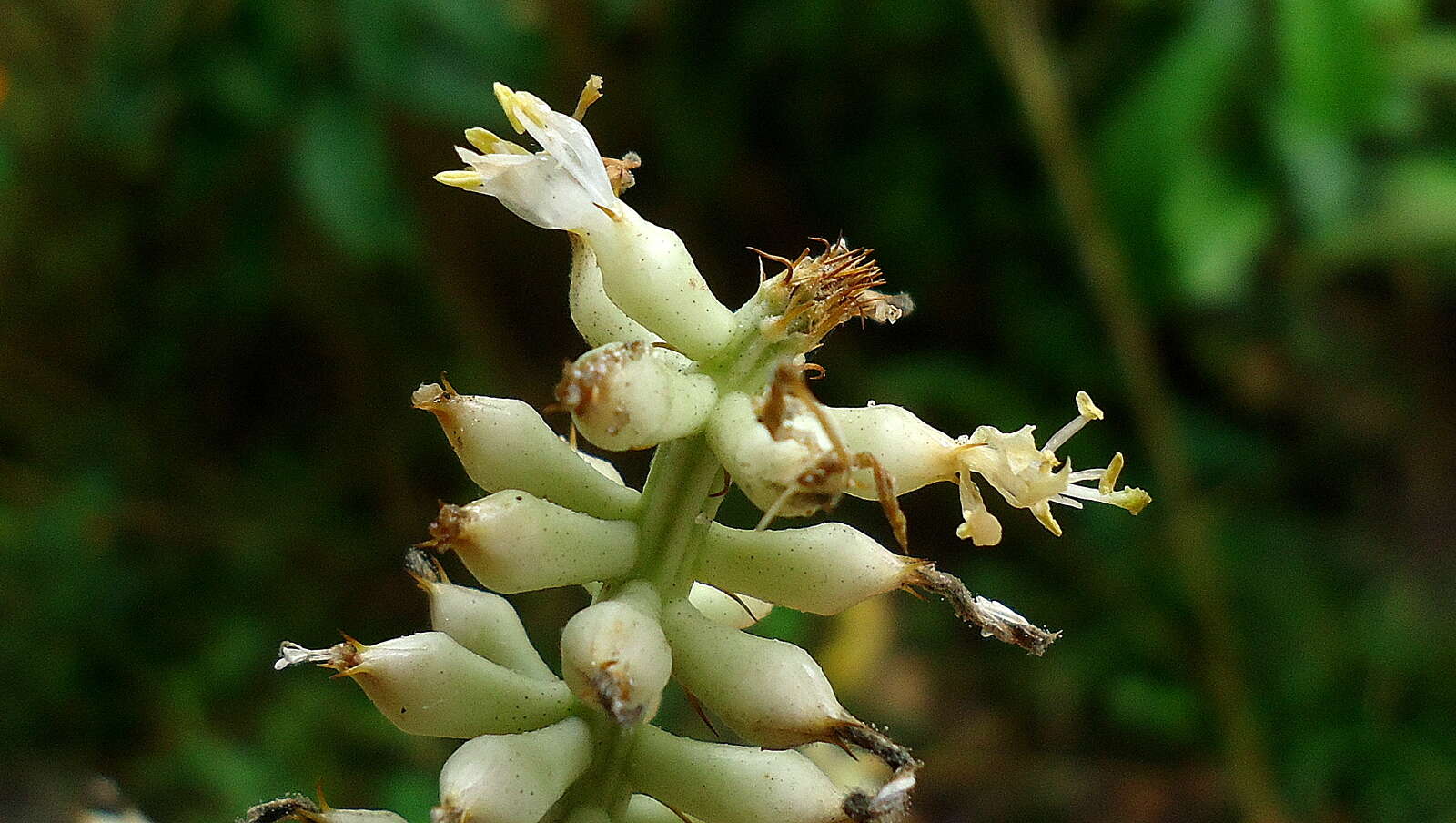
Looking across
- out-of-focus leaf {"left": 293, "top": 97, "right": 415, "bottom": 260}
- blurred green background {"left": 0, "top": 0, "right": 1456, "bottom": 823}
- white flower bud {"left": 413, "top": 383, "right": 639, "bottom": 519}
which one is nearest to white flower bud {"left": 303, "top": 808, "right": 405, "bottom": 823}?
white flower bud {"left": 413, "top": 383, "right": 639, "bottom": 519}

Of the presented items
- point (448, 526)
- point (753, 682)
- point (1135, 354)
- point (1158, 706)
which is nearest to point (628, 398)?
point (448, 526)

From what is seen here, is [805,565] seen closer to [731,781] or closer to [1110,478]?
[731,781]

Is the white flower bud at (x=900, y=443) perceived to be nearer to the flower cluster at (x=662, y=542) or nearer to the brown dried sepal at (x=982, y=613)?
the flower cluster at (x=662, y=542)

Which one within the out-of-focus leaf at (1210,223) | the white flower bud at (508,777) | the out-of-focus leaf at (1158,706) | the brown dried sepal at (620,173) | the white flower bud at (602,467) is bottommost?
the white flower bud at (508,777)

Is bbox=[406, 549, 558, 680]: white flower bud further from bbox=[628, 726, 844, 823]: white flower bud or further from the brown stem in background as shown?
the brown stem in background

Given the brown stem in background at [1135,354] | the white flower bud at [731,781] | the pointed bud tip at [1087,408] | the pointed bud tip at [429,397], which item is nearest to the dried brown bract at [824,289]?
the pointed bud tip at [1087,408]

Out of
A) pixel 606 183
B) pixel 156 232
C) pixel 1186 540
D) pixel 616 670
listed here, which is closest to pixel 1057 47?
pixel 1186 540
